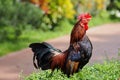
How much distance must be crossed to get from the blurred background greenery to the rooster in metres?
6.13

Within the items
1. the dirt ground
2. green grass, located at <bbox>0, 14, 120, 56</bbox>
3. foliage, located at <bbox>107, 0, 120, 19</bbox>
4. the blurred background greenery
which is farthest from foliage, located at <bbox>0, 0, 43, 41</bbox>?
foliage, located at <bbox>107, 0, 120, 19</bbox>

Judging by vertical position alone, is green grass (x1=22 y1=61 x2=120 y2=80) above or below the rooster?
below

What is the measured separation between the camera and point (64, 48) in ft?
43.5

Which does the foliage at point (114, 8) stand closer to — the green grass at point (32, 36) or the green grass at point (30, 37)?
Result: the green grass at point (32, 36)

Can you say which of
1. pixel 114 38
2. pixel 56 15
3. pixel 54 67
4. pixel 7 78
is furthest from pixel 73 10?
pixel 54 67

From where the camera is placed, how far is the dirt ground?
10.4 metres

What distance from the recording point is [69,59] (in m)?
5.92

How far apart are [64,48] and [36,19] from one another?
1.63 meters

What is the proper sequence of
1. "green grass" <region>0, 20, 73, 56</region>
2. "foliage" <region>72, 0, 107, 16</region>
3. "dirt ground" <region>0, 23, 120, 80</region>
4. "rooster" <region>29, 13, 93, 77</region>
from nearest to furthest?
"rooster" <region>29, 13, 93, 77</region> < "dirt ground" <region>0, 23, 120, 80</region> < "green grass" <region>0, 20, 73, 56</region> < "foliage" <region>72, 0, 107, 16</region>

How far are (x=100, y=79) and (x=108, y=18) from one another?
14605 millimetres

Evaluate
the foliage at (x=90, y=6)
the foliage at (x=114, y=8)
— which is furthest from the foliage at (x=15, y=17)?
the foliage at (x=114, y=8)

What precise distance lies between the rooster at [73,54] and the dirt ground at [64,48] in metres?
1.48

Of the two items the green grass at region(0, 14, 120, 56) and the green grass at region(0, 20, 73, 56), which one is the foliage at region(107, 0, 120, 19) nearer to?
the green grass at region(0, 14, 120, 56)

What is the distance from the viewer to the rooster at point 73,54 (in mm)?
5887
